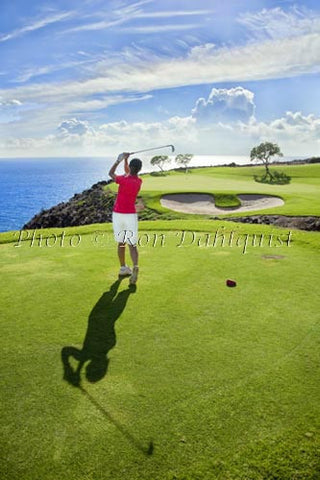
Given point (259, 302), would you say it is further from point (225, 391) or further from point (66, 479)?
point (66, 479)

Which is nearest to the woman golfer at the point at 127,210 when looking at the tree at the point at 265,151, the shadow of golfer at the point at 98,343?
the shadow of golfer at the point at 98,343

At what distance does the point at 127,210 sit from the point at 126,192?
17.0 inches

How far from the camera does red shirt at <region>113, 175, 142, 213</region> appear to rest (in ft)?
29.8

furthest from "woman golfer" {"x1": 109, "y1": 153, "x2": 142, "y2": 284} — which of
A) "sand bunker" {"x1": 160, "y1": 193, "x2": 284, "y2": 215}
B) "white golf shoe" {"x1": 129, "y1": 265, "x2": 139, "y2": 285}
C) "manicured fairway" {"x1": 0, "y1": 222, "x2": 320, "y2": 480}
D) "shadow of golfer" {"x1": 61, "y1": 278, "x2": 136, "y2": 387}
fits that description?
"sand bunker" {"x1": 160, "y1": 193, "x2": 284, "y2": 215}

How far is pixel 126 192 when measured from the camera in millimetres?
9109

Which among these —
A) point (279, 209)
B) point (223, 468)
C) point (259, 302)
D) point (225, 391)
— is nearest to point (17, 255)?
point (259, 302)

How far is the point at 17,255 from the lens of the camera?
11.1 m

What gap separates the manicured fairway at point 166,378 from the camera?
12.0ft

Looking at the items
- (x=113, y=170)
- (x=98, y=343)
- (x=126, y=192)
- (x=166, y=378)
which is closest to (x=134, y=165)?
(x=113, y=170)

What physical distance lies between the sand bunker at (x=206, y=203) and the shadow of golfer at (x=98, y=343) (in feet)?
73.8

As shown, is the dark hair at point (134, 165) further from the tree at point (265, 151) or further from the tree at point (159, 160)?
the tree at point (159, 160)

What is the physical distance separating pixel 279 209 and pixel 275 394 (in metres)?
23.3

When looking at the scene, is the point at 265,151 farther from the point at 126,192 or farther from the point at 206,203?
the point at 126,192

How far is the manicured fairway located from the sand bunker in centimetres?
2135
